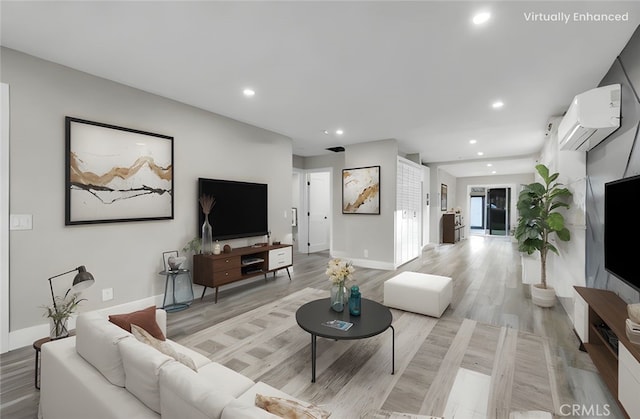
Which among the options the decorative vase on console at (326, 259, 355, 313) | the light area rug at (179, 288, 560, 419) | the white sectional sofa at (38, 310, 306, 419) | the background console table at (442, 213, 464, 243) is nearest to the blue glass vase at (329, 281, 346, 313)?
the decorative vase on console at (326, 259, 355, 313)

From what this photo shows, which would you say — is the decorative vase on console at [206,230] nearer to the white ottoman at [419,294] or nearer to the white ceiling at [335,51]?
the white ceiling at [335,51]

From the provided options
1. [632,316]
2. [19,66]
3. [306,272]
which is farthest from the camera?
[306,272]

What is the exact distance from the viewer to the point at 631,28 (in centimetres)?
211

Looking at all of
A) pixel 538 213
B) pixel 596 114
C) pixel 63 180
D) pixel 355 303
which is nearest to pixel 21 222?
pixel 63 180

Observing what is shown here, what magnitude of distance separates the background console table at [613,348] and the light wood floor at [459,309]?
0.19m

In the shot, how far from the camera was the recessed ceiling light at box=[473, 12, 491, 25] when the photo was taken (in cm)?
197

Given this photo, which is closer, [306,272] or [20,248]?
[20,248]

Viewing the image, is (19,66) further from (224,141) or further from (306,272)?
(306,272)

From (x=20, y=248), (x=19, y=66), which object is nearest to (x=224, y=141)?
(x=19, y=66)

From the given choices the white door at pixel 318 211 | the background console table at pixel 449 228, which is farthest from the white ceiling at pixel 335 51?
the background console table at pixel 449 228

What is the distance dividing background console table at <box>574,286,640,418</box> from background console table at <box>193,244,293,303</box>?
12.1ft

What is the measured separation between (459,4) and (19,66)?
3653 mm

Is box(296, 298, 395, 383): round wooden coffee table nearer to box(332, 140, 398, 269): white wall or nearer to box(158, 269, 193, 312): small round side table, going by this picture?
box(158, 269, 193, 312): small round side table

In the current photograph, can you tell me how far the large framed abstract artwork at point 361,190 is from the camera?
229 inches
